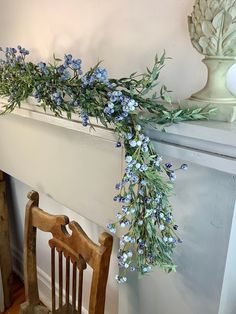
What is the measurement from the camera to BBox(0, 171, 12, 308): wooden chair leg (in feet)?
5.73

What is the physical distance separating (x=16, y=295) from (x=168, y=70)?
6.15 ft

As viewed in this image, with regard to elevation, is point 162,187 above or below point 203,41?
below

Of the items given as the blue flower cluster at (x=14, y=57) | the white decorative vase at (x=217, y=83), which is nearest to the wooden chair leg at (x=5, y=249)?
the blue flower cluster at (x=14, y=57)

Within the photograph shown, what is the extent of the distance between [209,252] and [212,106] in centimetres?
36

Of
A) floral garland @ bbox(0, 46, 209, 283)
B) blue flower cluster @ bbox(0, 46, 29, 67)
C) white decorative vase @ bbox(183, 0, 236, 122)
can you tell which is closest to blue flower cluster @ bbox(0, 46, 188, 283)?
floral garland @ bbox(0, 46, 209, 283)

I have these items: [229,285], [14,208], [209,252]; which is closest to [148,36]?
[209,252]

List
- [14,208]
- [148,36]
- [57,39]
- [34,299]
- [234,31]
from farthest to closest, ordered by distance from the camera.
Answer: [14,208]
[34,299]
[57,39]
[148,36]
[234,31]

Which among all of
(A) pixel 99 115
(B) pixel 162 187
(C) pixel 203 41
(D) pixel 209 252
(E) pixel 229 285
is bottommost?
(E) pixel 229 285

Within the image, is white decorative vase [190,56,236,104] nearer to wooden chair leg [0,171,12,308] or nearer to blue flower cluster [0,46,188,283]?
blue flower cluster [0,46,188,283]

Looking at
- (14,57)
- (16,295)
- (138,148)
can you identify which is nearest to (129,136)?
(138,148)

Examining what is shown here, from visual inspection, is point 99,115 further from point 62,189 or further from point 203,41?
point 62,189

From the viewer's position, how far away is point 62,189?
113cm

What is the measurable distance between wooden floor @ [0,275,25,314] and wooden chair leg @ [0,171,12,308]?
0.12ft

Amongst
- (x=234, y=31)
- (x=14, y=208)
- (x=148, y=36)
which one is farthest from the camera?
(x=14, y=208)
